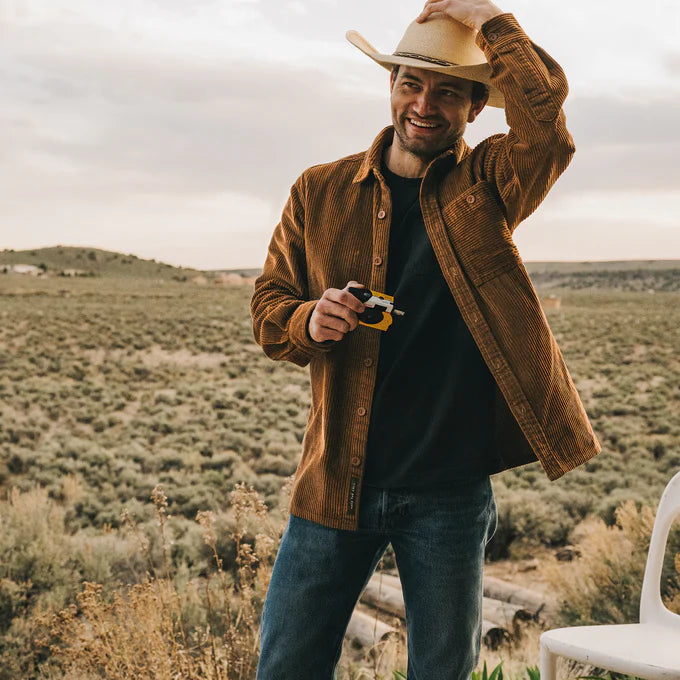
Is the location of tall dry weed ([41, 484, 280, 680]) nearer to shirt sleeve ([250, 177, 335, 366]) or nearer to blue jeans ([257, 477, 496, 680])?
blue jeans ([257, 477, 496, 680])

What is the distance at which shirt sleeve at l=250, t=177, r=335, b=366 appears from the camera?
204 cm

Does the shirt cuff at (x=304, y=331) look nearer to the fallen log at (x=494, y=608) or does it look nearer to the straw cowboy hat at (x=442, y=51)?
the straw cowboy hat at (x=442, y=51)

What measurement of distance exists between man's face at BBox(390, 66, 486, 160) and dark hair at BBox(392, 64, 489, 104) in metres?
0.02

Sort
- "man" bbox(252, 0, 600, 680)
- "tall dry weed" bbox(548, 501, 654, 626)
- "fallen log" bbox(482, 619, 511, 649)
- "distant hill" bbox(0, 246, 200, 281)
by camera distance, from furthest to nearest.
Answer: "distant hill" bbox(0, 246, 200, 281)
"tall dry weed" bbox(548, 501, 654, 626)
"fallen log" bbox(482, 619, 511, 649)
"man" bbox(252, 0, 600, 680)

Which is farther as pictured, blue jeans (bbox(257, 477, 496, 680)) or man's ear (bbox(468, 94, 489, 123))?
man's ear (bbox(468, 94, 489, 123))

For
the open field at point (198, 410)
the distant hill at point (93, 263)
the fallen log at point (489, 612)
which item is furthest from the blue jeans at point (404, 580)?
the distant hill at point (93, 263)

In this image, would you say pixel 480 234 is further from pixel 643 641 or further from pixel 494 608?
pixel 494 608

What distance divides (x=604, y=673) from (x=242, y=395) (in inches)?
527

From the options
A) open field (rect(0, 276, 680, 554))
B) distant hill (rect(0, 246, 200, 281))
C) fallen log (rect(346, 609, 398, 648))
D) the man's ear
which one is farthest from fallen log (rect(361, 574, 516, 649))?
distant hill (rect(0, 246, 200, 281))

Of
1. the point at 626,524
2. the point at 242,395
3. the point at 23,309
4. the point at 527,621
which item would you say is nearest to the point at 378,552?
the point at 527,621

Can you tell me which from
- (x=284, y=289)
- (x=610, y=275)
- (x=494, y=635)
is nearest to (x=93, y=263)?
(x=610, y=275)

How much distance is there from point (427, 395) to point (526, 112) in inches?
28.1

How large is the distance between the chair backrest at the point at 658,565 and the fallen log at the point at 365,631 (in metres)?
2.22

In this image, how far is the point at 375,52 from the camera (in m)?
2.18
